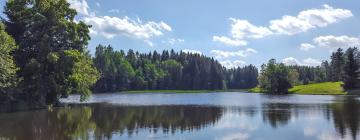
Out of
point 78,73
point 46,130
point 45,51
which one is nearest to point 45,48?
point 45,51

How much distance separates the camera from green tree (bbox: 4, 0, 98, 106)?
58.7 meters

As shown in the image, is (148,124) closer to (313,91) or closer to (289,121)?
(289,121)

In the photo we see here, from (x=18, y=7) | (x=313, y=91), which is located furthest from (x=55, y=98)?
(x=313, y=91)

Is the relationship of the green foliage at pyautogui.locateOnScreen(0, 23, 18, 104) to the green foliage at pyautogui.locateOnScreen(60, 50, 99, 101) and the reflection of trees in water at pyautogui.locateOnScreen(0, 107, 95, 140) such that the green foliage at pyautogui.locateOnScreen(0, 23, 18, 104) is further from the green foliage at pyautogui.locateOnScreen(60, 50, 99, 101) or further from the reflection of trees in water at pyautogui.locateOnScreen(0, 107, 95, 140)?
the reflection of trees in water at pyautogui.locateOnScreen(0, 107, 95, 140)

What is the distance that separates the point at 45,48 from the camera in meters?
59.0

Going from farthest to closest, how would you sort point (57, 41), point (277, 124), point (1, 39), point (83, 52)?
point (83, 52), point (57, 41), point (1, 39), point (277, 124)

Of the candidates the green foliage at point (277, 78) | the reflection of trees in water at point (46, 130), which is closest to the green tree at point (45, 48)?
the reflection of trees in water at point (46, 130)

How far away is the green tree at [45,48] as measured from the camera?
58.7 m

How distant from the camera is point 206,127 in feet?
116

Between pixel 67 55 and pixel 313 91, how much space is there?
3510 inches

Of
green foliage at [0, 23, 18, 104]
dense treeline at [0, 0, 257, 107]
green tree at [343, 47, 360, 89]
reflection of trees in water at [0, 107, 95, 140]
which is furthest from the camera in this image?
green tree at [343, 47, 360, 89]

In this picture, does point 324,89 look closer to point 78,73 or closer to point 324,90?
point 324,90

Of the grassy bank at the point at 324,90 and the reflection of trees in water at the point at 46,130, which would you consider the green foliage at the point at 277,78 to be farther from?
the reflection of trees in water at the point at 46,130

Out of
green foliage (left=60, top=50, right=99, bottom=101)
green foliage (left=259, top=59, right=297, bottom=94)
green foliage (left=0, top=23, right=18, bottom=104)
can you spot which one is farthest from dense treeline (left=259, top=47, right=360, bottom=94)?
green foliage (left=0, top=23, right=18, bottom=104)
